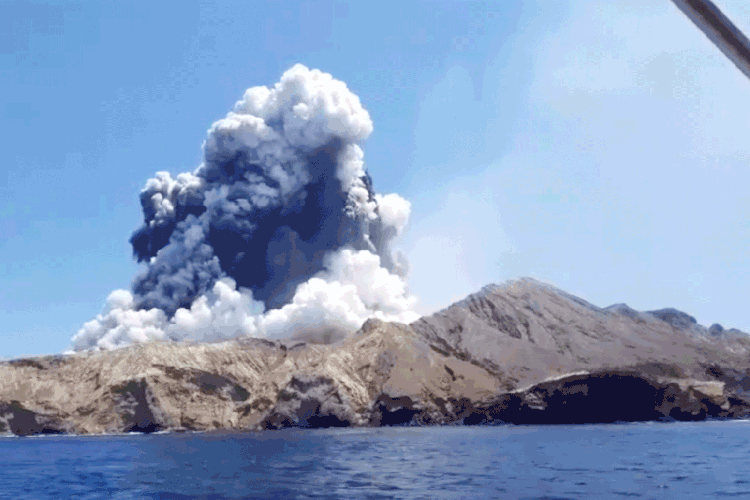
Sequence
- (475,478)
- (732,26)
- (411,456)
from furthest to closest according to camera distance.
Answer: (411,456) → (475,478) → (732,26)

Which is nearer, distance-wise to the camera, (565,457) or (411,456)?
(565,457)

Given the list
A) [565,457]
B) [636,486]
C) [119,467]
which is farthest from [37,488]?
[565,457]

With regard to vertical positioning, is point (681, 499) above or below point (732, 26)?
below

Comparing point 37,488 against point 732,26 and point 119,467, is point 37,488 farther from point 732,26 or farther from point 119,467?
point 732,26

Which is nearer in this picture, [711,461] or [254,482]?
[254,482]

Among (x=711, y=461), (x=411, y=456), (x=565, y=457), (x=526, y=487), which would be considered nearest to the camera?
(x=526, y=487)

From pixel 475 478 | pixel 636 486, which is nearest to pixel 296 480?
pixel 475 478

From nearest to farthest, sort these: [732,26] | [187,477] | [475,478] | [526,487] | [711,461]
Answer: [732,26]
[526,487]
[475,478]
[187,477]
[711,461]

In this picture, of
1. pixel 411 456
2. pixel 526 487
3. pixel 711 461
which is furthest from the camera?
pixel 411 456

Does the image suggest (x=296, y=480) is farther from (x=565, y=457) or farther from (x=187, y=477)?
(x=565, y=457)
